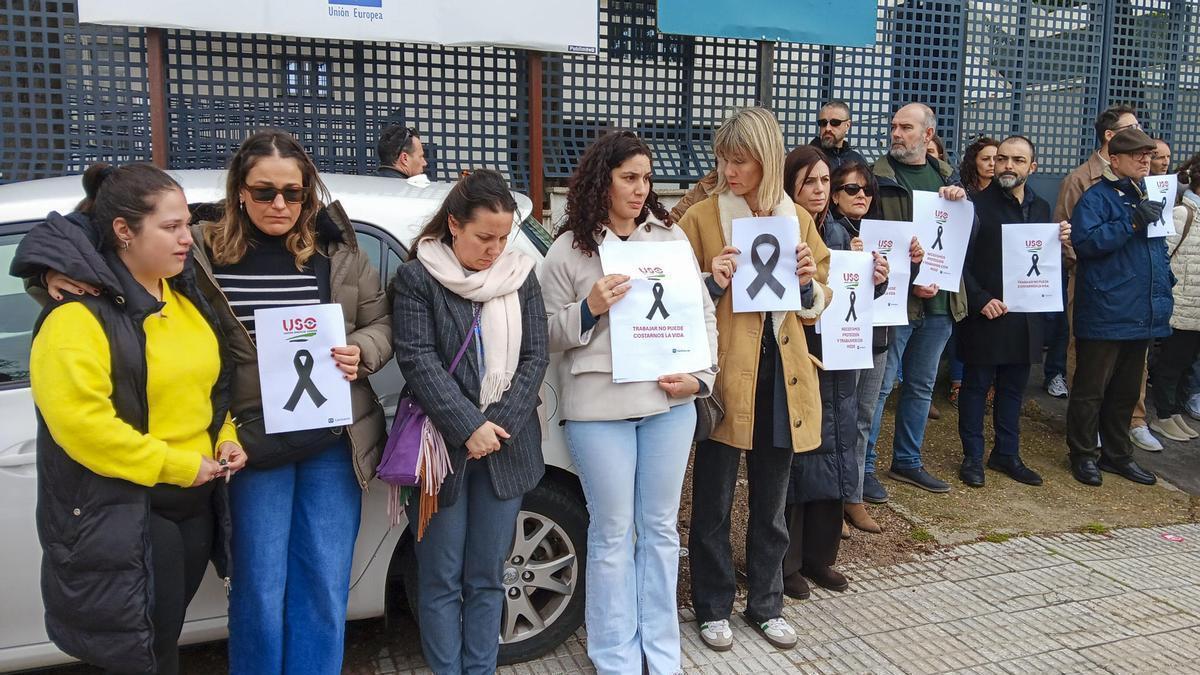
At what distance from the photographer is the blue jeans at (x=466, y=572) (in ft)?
9.93

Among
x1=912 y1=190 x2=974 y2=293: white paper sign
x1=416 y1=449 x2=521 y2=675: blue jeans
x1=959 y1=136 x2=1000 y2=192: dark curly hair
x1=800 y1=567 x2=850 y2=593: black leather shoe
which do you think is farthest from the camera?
x1=959 y1=136 x2=1000 y2=192: dark curly hair

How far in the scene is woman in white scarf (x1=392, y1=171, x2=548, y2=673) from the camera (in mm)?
2912

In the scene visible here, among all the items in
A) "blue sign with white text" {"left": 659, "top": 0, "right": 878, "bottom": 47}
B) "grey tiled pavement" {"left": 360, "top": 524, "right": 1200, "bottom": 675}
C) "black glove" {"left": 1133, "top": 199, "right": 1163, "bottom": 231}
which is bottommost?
"grey tiled pavement" {"left": 360, "top": 524, "right": 1200, "bottom": 675}

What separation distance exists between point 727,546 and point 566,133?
12.6ft

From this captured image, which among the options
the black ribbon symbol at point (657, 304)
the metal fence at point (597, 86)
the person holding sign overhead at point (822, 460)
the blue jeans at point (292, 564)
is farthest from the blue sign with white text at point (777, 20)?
the blue jeans at point (292, 564)

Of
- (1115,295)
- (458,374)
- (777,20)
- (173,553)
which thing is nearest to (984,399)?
(1115,295)

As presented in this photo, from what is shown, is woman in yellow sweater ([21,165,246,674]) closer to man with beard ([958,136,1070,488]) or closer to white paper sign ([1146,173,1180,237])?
man with beard ([958,136,1070,488])

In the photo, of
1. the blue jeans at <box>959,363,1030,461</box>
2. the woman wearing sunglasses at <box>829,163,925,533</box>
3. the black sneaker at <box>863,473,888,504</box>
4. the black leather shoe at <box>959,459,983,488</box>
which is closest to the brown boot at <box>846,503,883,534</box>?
the woman wearing sunglasses at <box>829,163,925,533</box>

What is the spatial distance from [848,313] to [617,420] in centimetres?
147

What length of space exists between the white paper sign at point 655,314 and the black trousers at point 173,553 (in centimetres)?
140

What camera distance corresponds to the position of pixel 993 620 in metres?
4.11

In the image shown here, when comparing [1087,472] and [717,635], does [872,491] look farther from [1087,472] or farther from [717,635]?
[717,635]

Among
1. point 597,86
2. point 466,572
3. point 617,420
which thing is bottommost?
point 466,572

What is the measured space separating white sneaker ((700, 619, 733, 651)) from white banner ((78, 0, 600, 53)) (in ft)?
12.7
